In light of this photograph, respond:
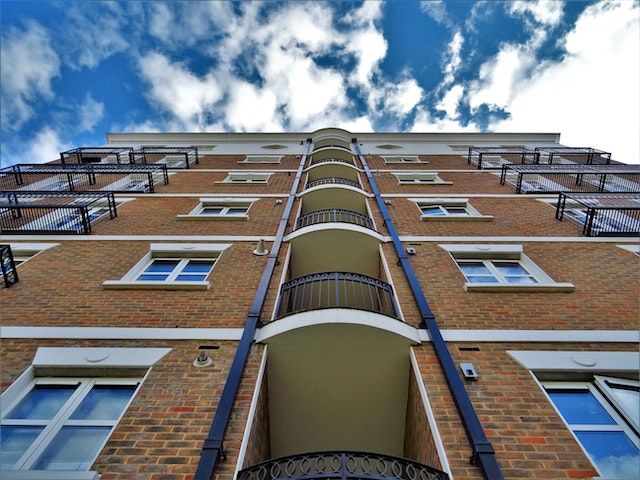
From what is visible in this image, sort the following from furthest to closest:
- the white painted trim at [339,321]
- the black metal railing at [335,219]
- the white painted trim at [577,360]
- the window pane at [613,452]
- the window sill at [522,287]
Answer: the black metal railing at [335,219]
the window sill at [522,287]
the white painted trim at [339,321]
the white painted trim at [577,360]
the window pane at [613,452]

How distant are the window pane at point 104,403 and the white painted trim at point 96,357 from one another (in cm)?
33

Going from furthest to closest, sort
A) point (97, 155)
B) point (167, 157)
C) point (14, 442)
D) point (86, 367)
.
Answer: point (97, 155)
point (167, 157)
point (86, 367)
point (14, 442)

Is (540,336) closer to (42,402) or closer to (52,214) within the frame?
(42,402)

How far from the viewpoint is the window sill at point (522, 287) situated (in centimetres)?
739

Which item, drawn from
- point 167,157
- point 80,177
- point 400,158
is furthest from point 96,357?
point 400,158

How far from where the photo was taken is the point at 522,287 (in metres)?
7.43


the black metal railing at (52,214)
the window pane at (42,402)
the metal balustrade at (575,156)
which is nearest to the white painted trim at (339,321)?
the window pane at (42,402)

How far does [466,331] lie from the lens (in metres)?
6.39

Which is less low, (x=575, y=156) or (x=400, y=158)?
(x=575, y=156)

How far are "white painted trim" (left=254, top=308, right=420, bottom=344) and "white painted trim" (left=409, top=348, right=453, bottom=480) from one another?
0.36 m

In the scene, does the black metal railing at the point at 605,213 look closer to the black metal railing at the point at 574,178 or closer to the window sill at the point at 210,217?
the black metal railing at the point at 574,178

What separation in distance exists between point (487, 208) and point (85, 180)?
15628mm

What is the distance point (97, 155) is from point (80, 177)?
15.1ft

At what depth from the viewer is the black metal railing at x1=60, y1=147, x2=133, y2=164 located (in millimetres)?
18992
